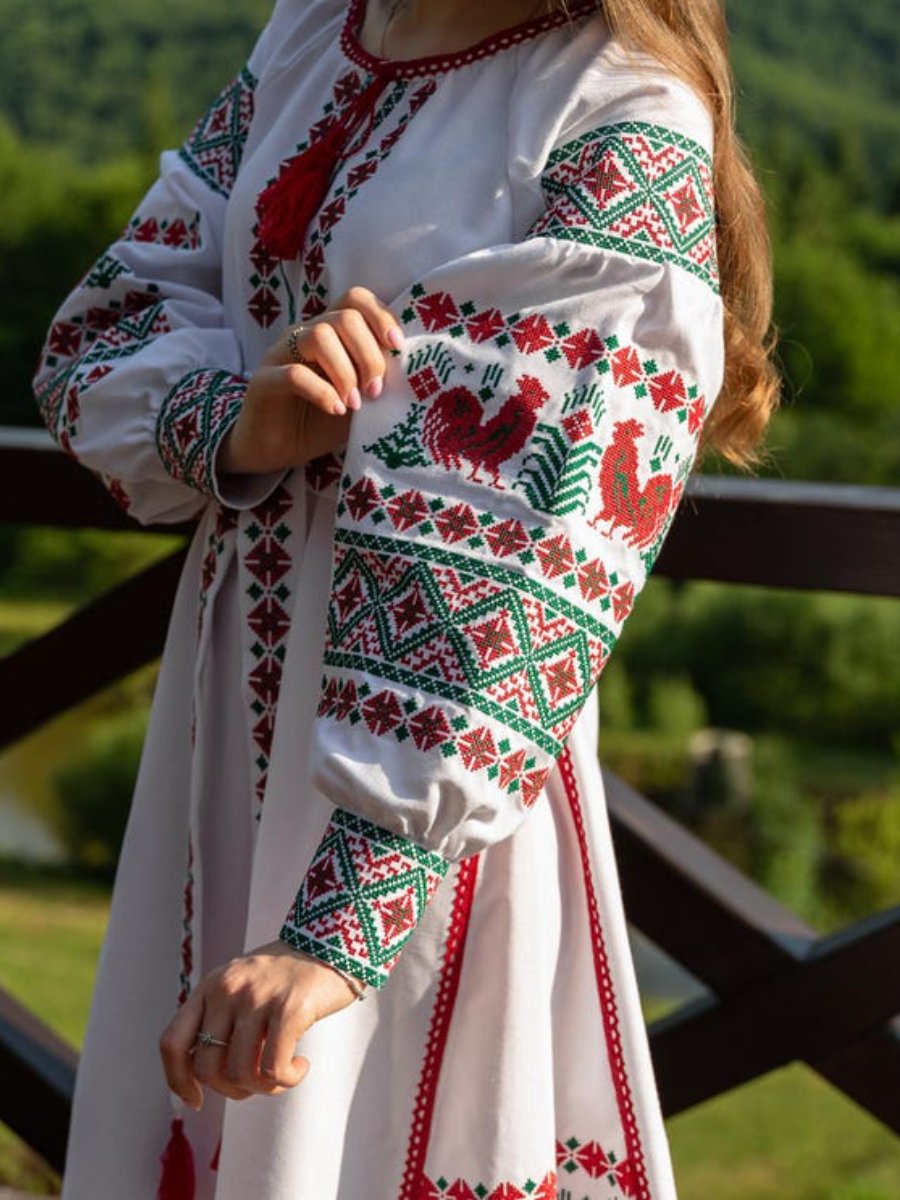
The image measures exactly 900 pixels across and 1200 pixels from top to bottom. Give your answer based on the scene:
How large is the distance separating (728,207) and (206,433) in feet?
1.13

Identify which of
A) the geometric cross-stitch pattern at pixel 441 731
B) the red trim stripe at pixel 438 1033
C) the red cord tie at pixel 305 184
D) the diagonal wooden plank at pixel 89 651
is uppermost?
the red cord tie at pixel 305 184

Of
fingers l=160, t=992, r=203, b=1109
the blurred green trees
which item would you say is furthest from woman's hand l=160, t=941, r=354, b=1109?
the blurred green trees

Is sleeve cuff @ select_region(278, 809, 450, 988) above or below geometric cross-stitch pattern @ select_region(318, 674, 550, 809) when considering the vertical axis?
below

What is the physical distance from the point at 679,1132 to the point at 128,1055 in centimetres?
371

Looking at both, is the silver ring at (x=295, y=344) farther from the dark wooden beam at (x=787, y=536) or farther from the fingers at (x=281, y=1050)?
the dark wooden beam at (x=787, y=536)

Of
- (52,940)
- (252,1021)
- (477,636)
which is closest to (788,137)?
(52,940)

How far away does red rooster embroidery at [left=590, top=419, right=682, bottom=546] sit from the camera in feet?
3.26

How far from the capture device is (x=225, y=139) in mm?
1265

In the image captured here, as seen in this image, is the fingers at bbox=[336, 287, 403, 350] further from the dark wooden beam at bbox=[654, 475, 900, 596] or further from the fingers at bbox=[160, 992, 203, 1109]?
the dark wooden beam at bbox=[654, 475, 900, 596]

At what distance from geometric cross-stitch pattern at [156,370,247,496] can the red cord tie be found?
0.09m

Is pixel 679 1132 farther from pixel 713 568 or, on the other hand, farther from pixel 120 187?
pixel 120 187

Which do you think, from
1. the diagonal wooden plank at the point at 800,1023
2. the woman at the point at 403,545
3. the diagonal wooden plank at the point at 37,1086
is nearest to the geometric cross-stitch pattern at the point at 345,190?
the woman at the point at 403,545

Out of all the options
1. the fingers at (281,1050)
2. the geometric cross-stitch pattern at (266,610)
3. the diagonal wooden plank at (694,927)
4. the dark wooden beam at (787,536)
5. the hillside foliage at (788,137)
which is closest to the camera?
the fingers at (281,1050)

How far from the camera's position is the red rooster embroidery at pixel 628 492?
0.99 metres
